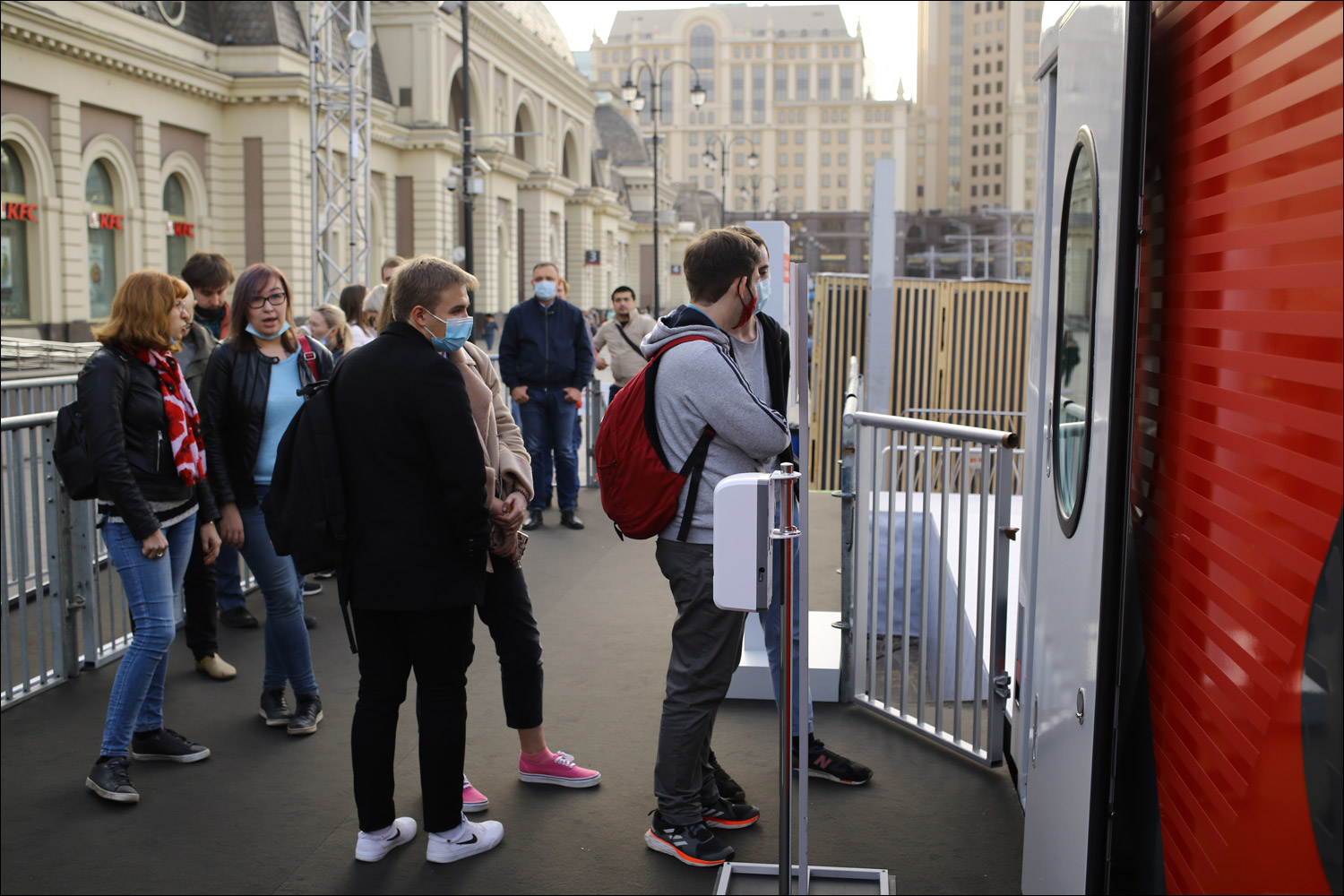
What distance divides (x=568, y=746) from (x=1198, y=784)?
3.48 meters

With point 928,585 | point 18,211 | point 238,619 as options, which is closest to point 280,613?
point 238,619

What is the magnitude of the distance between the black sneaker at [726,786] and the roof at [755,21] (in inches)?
6003

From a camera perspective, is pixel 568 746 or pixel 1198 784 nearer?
pixel 1198 784

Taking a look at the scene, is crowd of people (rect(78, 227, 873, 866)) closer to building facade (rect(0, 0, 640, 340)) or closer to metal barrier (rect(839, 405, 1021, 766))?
metal barrier (rect(839, 405, 1021, 766))

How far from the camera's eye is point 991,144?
14725 cm

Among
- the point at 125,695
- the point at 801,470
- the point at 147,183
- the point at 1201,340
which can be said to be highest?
the point at 147,183

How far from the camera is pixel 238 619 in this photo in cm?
686

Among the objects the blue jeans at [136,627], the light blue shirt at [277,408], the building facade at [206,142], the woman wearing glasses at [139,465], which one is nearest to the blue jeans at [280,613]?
the light blue shirt at [277,408]

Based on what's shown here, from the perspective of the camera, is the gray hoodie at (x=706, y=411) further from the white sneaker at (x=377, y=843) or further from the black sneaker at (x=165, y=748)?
the black sneaker at (x=165, y=748)

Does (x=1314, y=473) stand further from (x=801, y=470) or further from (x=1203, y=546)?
(x=801, y=470)

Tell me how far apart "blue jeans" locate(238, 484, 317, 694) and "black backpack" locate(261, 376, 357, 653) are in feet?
4.83

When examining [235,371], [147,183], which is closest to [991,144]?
[147,183]

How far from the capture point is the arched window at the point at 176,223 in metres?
30.9

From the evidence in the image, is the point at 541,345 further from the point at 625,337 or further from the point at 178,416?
the point at 178,416
